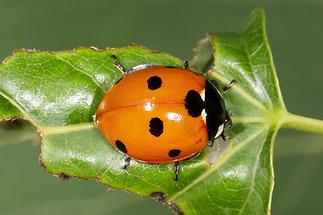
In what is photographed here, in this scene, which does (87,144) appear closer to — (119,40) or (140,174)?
(140,174)

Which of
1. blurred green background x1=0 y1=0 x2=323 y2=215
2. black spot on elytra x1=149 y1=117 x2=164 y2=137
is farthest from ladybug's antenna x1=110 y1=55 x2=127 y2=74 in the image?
blurred green background x1=0 y1=0 x2=323 y2=215

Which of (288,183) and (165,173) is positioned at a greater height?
(288,183)

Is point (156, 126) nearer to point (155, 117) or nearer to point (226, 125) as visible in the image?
point (155, 117)

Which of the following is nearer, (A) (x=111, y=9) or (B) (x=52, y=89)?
(B) (x=52, y=89)

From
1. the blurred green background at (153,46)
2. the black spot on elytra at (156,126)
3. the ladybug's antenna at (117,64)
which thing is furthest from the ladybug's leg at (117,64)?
the blurred green background at (153,46)

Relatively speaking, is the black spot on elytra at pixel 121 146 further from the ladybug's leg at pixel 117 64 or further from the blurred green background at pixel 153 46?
the blurred green background at pixel 153 46

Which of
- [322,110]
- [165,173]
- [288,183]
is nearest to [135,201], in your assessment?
[288,183]

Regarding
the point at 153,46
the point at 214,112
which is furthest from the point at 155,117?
the point at 153,46
